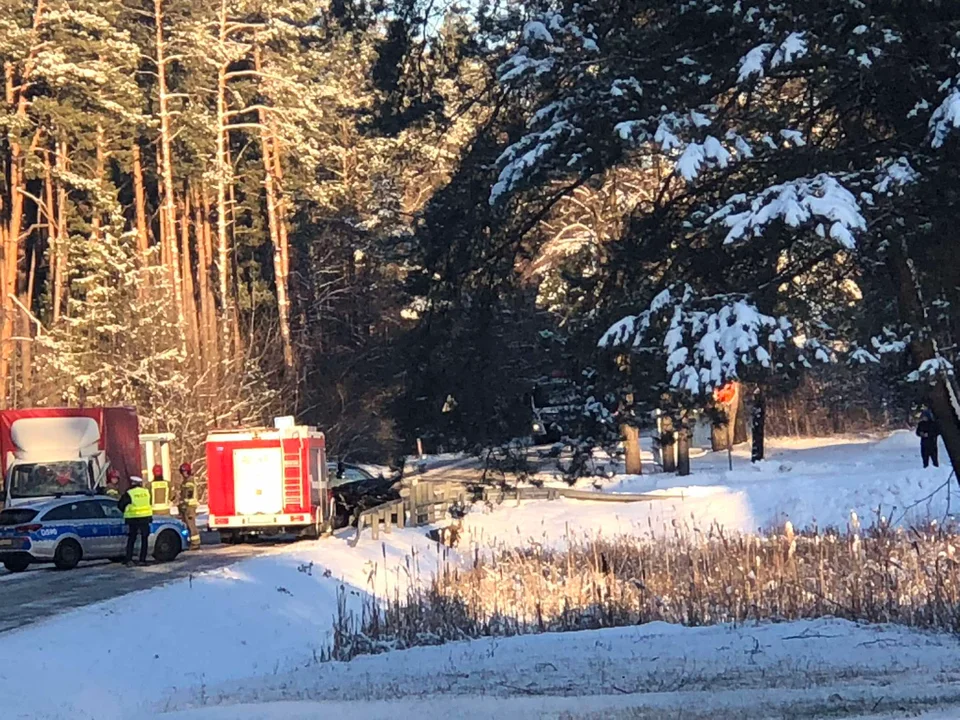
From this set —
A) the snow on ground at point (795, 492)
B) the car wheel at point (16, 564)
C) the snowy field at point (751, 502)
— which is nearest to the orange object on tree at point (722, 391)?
the snow on ground at point (795, 492)

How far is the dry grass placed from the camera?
13.7 metres

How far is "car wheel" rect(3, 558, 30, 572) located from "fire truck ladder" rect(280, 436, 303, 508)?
580cm

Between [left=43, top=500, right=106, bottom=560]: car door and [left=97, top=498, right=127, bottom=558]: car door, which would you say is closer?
[left=43, top=500, right=106, bottom=560]: car door

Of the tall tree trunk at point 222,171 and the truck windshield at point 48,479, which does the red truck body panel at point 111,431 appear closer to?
the truck windshield at point 48,479

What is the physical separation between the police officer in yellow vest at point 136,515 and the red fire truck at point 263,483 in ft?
14.7

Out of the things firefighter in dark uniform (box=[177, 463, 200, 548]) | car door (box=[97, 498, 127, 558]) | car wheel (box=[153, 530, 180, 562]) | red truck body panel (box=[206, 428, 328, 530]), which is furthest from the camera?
red truck body panel (box=[206, 428, 328, 530])

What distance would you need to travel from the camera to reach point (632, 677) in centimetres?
1083

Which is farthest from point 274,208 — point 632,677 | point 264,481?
point 632,677

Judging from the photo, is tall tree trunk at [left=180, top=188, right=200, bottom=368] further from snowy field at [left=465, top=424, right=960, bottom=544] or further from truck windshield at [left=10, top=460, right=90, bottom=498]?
truck windshield at [left=10, top=460, right=90, bottom=498]

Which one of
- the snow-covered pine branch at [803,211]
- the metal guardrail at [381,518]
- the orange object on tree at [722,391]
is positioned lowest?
the metal guardrail at [381,518]

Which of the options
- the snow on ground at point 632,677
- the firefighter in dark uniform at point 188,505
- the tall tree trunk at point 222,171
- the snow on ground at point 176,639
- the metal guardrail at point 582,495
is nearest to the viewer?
the snow on ground at point 632,677

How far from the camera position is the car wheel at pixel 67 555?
2509 centimetres

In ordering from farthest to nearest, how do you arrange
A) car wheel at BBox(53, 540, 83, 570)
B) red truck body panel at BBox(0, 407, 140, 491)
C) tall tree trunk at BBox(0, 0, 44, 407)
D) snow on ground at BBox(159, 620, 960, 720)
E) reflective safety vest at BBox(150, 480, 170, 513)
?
tall tree trunk at BBox(0, 0, 44, 407), reflective safety vest at BBox(150, 480, 170, 513), red truck body panel at BBox(0, 407, 140, 491), car wheel at BBox(53, 540, 83, 570), snow on ground at BBox(159, 620, 960, 720)

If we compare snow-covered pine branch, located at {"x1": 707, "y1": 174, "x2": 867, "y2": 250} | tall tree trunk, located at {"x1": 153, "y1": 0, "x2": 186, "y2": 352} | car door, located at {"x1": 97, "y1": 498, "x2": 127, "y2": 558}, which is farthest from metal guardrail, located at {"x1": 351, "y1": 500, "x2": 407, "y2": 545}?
tall tree trunk, located at {"x1": 153, "y1": 0, "x2": 186, "y2": 352}
